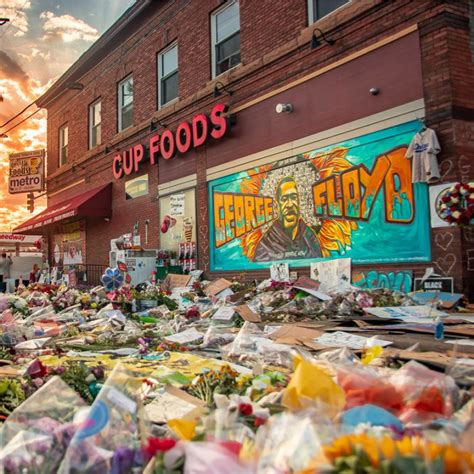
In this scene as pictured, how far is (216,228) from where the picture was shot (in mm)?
12281

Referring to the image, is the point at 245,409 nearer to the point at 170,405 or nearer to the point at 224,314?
the point at 170,405

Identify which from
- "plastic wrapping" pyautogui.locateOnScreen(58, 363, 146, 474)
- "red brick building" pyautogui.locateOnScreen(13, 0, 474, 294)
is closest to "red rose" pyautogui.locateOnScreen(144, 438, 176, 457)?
"plastic wrapping" pyautogui.locateOnScreen(58, 363, 146, 474)

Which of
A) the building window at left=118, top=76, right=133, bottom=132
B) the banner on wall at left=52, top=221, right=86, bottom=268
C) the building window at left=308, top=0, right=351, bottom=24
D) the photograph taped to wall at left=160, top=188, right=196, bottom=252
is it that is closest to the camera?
the building window at left=308, top=0, right=351, bottom=24

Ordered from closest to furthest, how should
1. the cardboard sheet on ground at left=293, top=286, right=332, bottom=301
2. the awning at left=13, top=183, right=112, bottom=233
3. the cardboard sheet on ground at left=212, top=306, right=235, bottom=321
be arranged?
1. the cardboard sheet on ground at left=212, top=306, right=235, bottom=321
2. the cardboard sheet on ground at left=293, top=286, right=332, bottom=301
3. the awning at left=13, top=183, right=112, bottom=233

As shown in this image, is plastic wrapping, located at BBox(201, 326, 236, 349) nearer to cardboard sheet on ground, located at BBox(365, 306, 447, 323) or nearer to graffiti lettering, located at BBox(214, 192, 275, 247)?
cardboard sheet on ground, located at BBox(365, 306, 447, 323)

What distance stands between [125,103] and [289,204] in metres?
9.55

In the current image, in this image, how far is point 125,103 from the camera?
1711 centimetres

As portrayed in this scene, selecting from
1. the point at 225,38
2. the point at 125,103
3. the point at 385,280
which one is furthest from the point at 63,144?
the point at 385,280

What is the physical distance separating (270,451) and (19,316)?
7899 millimetres

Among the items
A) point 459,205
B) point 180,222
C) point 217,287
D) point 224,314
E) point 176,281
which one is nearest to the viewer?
point 459,205

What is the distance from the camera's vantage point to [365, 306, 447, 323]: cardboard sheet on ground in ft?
20.1

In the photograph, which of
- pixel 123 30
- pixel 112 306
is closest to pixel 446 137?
pixel 112 306

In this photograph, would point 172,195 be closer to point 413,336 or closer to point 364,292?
point 364,292

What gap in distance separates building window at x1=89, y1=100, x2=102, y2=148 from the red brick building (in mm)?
1377
